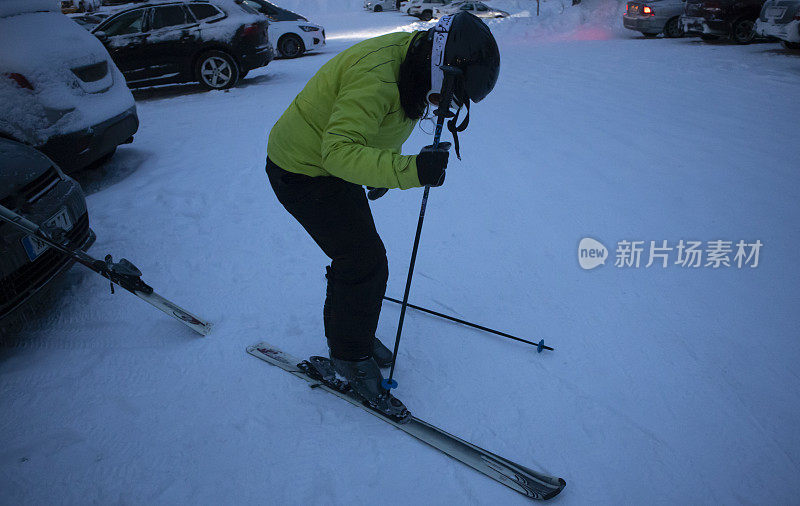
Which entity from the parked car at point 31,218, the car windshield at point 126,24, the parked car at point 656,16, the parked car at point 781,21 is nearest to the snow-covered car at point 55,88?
the parked car at point 31,218

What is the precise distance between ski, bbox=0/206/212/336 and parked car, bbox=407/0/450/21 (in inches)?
889

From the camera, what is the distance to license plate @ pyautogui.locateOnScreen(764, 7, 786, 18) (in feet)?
27.1

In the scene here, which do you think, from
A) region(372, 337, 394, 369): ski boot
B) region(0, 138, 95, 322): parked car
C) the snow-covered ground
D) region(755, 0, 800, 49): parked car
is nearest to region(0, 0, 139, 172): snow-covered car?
the snow-covered ground

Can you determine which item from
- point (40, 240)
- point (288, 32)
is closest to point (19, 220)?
point (40, 240)

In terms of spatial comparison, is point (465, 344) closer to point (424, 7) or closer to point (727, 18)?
point (727, 18)

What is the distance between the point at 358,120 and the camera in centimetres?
176

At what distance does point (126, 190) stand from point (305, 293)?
2723 mm

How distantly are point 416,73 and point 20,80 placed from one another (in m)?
4.13

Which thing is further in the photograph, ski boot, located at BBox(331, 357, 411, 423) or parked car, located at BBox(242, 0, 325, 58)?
parked car, located at BBox(242, 0, 325, 58)

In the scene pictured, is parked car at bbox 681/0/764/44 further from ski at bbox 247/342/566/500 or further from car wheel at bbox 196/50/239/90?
ski at bbox 247/342/566/500

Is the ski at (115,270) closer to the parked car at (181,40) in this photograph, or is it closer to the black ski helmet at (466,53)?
the black ski helmet at (466,53)

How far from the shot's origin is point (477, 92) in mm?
1934

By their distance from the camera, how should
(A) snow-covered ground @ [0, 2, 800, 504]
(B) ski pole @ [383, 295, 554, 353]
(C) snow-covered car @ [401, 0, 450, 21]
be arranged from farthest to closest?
(C) snow-covered car @ [401, 0, 450, 21] → (B) ski pole @ [383, 295, 554, 353] → (A) snow-covered ground @ [0, 2, 800, 504]

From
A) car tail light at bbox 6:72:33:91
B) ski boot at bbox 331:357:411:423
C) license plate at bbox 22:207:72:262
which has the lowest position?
ski boot at bbox 331:357:411:423
